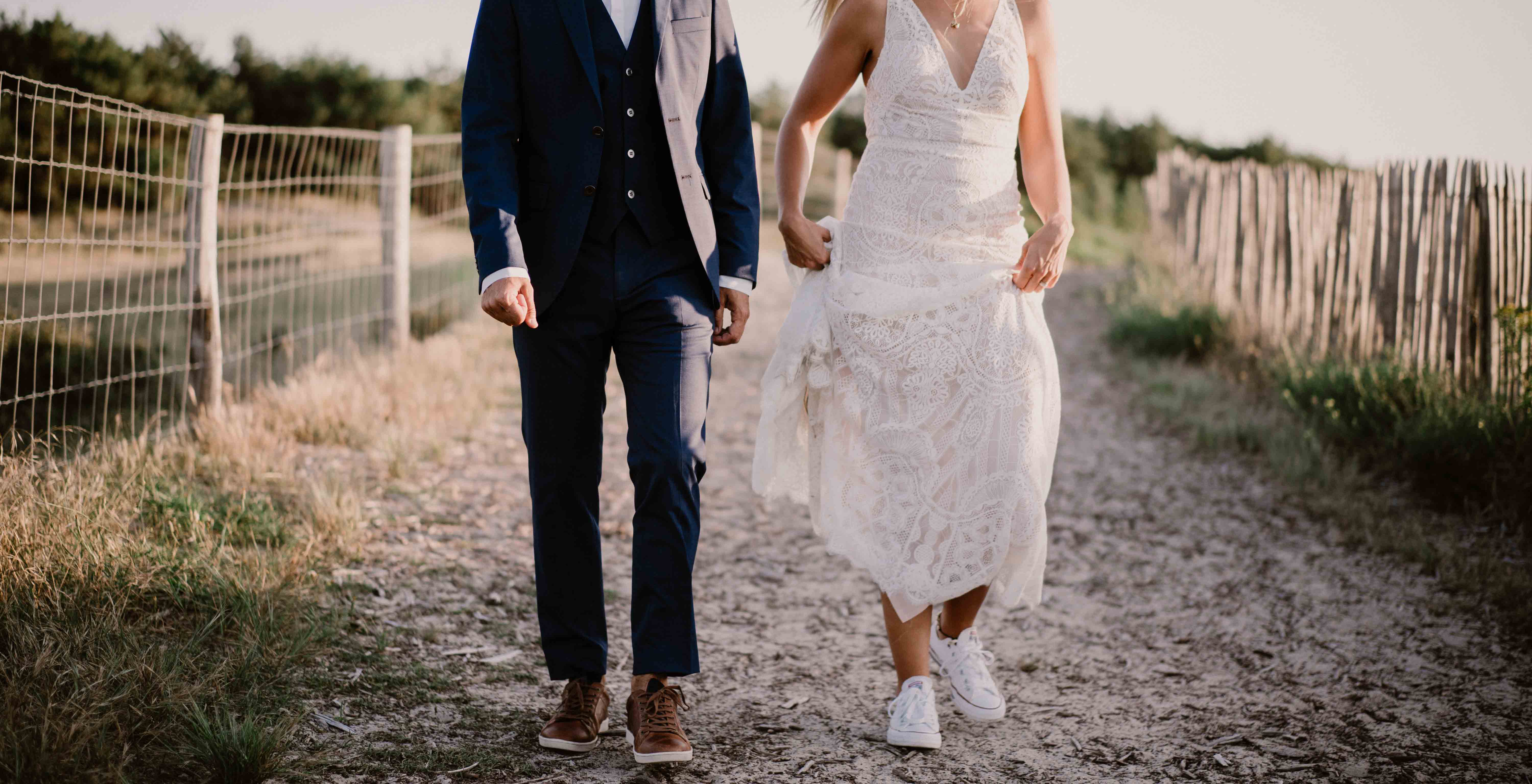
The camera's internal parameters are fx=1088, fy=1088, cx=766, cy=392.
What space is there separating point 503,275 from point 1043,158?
145cm

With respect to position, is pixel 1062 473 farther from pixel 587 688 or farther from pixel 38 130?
pixel 38 130

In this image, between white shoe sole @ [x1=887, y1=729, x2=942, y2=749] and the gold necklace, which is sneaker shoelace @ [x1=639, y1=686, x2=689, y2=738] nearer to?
white shoe sole @ [x1=887, y1=729, x2=942, y2=749]

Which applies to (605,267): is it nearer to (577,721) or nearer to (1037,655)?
(577,721)

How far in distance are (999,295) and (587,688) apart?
1.46m

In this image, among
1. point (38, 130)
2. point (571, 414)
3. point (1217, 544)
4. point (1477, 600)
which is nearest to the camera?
point (571, 414)

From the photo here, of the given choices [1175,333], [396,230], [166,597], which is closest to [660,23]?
[166,597]

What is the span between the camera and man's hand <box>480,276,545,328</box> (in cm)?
241

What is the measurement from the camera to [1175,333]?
336 inches

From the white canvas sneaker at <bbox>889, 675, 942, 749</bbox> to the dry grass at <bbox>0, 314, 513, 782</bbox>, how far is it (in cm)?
151

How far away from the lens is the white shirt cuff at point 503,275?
2.42 m

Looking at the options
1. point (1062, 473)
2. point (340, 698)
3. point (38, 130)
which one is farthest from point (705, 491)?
point (38, 130)

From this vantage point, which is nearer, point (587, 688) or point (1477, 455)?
point (587, 688)

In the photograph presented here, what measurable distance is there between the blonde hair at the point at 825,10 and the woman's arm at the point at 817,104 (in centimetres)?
10

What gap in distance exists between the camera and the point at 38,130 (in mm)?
7156
